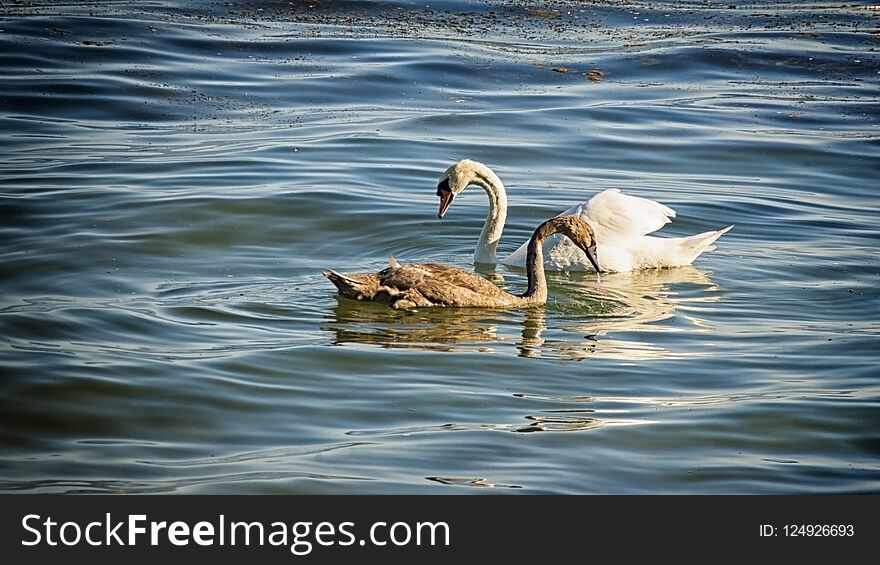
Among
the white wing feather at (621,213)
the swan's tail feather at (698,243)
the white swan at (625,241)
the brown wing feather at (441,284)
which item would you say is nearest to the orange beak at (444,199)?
the white swan at (625,241)

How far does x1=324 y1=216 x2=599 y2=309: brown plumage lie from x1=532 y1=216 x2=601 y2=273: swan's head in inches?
14.9

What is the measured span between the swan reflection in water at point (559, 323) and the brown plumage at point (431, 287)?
0.07 m

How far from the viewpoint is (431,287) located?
34.7 ft

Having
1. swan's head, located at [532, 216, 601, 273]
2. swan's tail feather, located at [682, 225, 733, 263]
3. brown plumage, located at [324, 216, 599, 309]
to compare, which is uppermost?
swan's head, located at [532, 216, 601, 273]

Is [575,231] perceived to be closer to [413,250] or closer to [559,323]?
[559,323]

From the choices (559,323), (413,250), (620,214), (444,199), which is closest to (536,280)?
(559,323)

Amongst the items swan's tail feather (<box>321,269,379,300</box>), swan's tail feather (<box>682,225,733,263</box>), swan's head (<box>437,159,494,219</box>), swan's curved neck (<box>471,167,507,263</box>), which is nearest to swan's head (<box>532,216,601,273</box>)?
swan's tail feather (<box>682,225,733,263</box>)

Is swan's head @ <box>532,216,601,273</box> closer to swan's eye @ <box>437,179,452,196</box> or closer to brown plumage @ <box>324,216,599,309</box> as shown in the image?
brown plumage @ <box>324,216,599,309</box>

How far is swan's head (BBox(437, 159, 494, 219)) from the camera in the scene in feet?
42.5

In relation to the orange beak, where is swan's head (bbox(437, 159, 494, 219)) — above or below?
above

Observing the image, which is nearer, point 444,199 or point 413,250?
point 413,250

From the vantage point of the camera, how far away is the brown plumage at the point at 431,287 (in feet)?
34.5

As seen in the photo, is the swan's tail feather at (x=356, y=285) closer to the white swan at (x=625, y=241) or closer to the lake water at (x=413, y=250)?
the lake water at (x=413, y=250)

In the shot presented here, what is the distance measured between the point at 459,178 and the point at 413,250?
0.76 m
